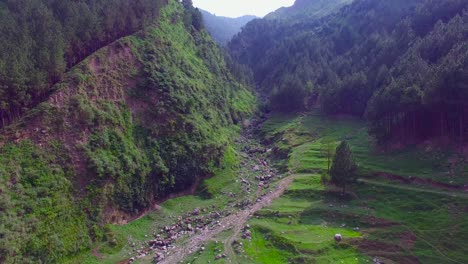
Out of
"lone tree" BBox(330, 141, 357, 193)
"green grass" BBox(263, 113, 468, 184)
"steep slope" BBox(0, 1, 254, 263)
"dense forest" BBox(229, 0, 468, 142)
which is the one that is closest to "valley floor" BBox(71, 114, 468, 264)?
"green grass" BBox(263, 113, 468, 184)

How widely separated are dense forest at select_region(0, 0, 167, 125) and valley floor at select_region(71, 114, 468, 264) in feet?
105

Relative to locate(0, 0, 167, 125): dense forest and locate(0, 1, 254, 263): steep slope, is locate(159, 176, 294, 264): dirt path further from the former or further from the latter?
locate(0, 0, 167, 125): dense forest

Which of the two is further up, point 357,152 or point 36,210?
point 36,210

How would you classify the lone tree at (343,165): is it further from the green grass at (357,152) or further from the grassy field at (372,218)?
the green grass at (357,152)

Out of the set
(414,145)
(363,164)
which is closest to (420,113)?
(414,145)

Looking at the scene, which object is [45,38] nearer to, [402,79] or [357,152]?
[357,152]

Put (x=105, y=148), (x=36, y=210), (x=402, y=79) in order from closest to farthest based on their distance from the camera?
1. (x=36, y=210)
2. (x=105, y=148)
3. (x=402, y=79)

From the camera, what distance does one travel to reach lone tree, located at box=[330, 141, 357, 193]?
72.6 m

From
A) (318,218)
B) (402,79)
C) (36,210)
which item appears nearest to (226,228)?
(318,218)

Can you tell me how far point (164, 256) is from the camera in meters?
60.8

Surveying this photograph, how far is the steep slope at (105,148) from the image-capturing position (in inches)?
2233

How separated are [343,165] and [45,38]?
69542mm

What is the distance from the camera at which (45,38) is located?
250 feet

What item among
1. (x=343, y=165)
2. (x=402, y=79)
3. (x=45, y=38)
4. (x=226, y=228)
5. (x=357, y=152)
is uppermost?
(x=45, y=38)
